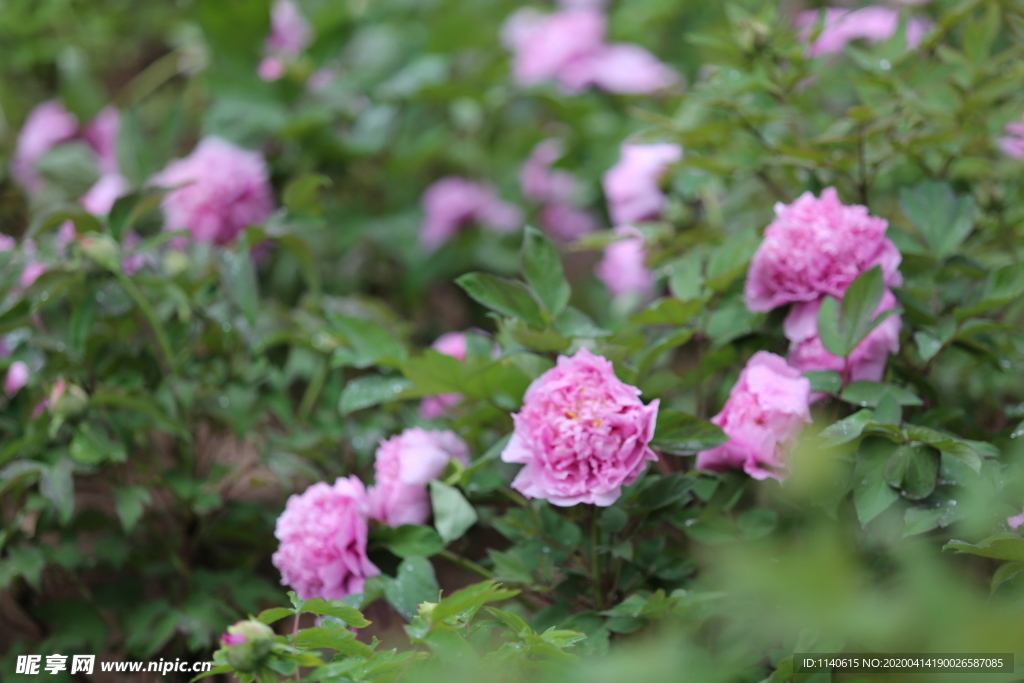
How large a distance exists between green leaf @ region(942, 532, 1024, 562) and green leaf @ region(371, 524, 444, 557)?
1.35 ft

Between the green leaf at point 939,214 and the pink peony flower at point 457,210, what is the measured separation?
0.89 m

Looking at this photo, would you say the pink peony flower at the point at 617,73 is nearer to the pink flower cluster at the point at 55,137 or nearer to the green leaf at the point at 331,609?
the pink flower cluster at the point at 55,137

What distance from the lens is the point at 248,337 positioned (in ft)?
3.27

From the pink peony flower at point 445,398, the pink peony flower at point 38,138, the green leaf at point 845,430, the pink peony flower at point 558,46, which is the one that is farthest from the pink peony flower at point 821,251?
the pink peony flower at point 38,138

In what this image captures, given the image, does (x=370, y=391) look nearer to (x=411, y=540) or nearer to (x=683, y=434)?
(x=411, y=540)

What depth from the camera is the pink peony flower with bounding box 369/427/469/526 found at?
76cm

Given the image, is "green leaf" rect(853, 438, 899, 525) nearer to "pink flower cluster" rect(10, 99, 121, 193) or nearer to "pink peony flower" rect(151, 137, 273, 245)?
"pink peony flower" rect(151, 137, 273, 245)

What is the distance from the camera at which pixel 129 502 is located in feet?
2.76

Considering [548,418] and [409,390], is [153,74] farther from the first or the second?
[548,418]

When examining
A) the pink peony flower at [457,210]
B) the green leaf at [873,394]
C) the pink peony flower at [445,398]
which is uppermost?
the green leaf at [873,394]

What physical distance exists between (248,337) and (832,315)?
668 millimetres

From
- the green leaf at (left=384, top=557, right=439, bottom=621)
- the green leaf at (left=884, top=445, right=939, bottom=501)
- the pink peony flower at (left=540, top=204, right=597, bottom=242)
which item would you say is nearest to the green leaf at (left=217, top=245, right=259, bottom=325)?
the green leaf at (left=384, top=557, right=439, bottom=621)

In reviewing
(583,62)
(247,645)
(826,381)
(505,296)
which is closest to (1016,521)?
(826,381)

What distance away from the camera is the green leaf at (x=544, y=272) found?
0.73 m
